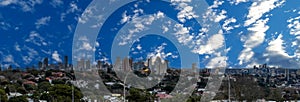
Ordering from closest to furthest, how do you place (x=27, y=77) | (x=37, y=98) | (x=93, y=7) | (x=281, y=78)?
(x=93, y=7) < (x=37, y=98) < (x=27, y=77) < (x=281, y=78)

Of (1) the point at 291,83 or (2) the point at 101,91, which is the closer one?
(2) the point at 101,91

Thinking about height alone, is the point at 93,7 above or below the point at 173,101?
above

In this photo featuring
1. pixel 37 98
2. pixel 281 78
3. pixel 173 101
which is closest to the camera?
pixel 173 101

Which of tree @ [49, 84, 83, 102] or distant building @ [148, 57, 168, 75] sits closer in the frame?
tree @ [49, 84, 83, 102]

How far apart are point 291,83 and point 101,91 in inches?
692

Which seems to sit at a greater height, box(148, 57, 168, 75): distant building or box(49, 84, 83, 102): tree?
box(148, 57, 168, 75): distant building

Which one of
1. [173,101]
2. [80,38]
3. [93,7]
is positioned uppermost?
[93,7]

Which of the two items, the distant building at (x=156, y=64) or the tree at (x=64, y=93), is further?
the distant building at (x=156, y=64)

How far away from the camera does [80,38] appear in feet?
23.9

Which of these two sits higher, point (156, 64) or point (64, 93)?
point (156, 64)

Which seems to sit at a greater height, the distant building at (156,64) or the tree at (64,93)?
the distant building at (156,64)

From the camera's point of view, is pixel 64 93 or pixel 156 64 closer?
pixel 64 93

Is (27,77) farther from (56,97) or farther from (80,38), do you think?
(80,38)

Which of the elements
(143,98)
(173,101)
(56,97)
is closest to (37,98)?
(56,97)
